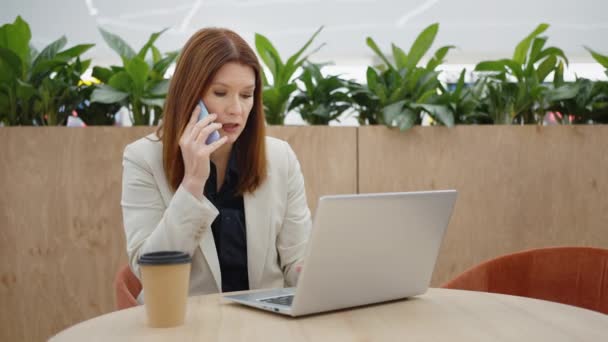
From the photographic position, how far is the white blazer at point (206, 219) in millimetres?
1478

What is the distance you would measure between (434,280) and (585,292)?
3.54 feet

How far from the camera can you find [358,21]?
15.8ft

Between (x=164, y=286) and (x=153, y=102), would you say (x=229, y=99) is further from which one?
(x=153, y=102)

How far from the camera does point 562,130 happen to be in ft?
9.01

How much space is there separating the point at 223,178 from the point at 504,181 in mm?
1374

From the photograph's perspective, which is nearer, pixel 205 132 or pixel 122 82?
pixel 205 132

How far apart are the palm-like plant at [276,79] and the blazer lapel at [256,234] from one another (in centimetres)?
100

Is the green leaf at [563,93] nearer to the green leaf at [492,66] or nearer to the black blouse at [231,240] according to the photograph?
the green leaf at [492,66]

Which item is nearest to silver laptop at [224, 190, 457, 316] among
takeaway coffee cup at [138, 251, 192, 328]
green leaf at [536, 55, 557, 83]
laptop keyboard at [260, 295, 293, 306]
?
laptop keyboard at [260, 295, 293, 306]

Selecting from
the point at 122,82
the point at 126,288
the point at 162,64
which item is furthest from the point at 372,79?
the point at 126,288

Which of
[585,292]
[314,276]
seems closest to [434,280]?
[585,292]

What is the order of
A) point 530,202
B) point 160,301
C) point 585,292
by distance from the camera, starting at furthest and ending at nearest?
point 530,202 < point 585,292 < point 160,301

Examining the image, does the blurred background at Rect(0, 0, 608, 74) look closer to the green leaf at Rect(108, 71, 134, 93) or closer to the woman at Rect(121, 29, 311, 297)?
the green leaf at Rect(108, 71, 134, 93)

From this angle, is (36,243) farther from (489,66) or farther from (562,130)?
(562,130)
